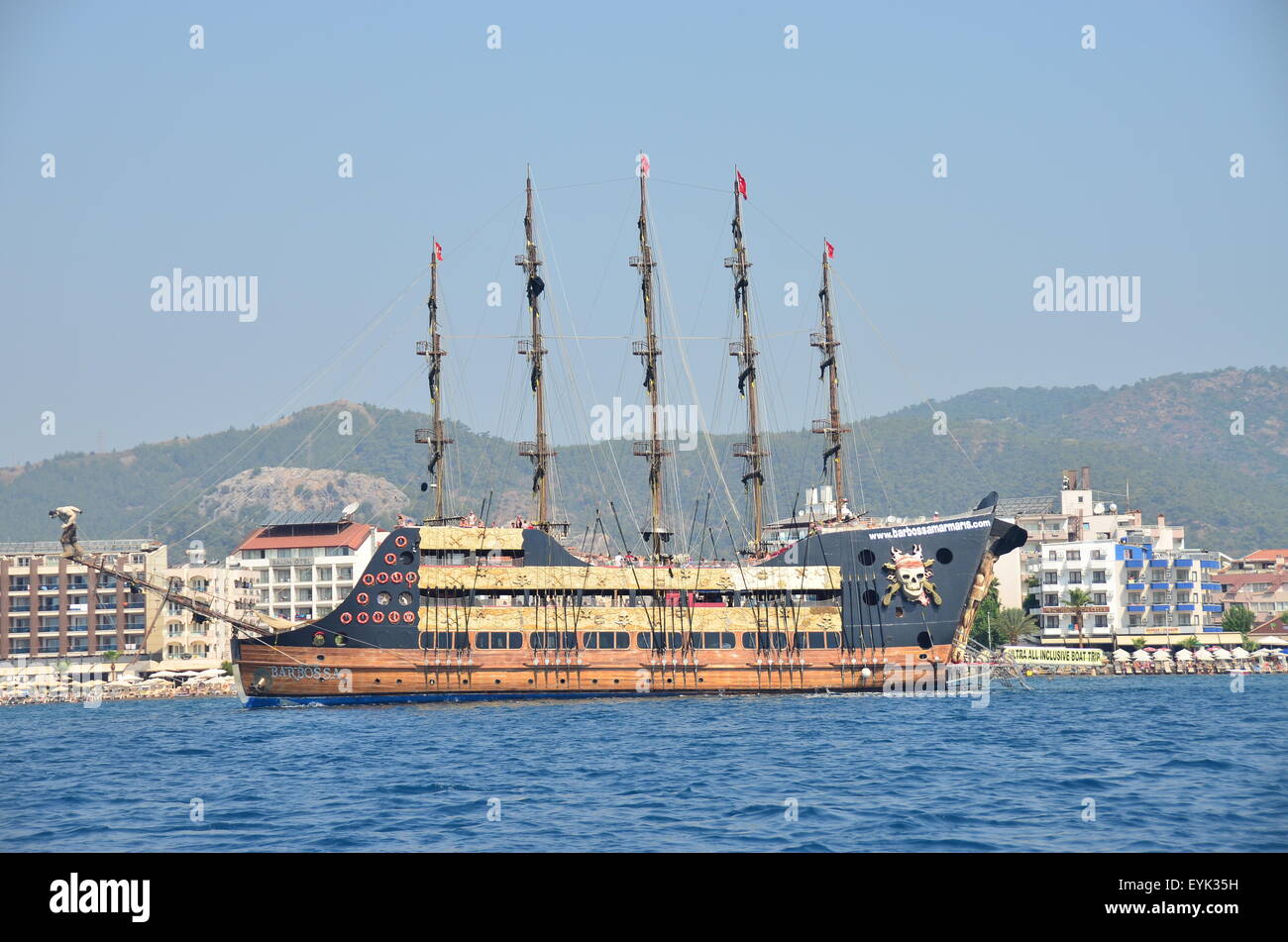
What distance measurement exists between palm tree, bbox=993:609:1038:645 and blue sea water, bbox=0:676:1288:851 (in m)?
60.6

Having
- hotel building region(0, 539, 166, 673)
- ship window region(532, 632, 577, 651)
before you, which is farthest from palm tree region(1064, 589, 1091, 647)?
hotel building region(0, 539, 166, 673)

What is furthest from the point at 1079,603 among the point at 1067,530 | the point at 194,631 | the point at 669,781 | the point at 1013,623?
the point at 669,781

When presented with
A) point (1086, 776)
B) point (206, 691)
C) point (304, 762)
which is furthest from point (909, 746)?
point (206, 691)

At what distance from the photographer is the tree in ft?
409

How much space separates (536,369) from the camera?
77.9 m

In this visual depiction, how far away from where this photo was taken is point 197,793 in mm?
34469

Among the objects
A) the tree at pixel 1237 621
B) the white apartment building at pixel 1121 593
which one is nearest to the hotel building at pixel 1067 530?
the white apartment building at pixel 1121 593

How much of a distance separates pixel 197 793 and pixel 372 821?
7.71 metres

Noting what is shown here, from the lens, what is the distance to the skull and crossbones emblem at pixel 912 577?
239 ft

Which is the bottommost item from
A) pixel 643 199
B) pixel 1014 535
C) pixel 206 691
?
pixel 206 691

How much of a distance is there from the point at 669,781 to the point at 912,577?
40217 mm

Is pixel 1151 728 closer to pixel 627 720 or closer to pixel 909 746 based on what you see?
pixel 909 746
